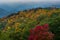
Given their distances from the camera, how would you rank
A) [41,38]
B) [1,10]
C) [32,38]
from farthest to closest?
[1,10]
[32,38]
[41,38]

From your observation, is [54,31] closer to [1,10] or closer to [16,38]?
[16,38]

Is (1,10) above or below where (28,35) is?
below

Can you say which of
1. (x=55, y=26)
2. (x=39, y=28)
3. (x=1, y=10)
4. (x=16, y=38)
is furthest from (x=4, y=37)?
(x=1, y=10)

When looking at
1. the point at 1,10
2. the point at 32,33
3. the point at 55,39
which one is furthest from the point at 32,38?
the point at 1,10

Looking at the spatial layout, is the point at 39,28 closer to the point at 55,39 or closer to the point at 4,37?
the point at 55,39

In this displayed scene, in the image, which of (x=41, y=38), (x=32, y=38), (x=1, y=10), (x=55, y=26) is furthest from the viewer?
(x=1, y=10)

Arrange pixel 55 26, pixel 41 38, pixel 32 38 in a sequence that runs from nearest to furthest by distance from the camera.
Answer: pixel 41 38 < pixel 32 38 < pixel 55 26

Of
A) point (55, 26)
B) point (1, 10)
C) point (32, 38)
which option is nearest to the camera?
point (32, 38)

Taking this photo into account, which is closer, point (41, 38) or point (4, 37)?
point (41, 38)

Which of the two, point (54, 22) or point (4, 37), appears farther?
point (54, 22)
